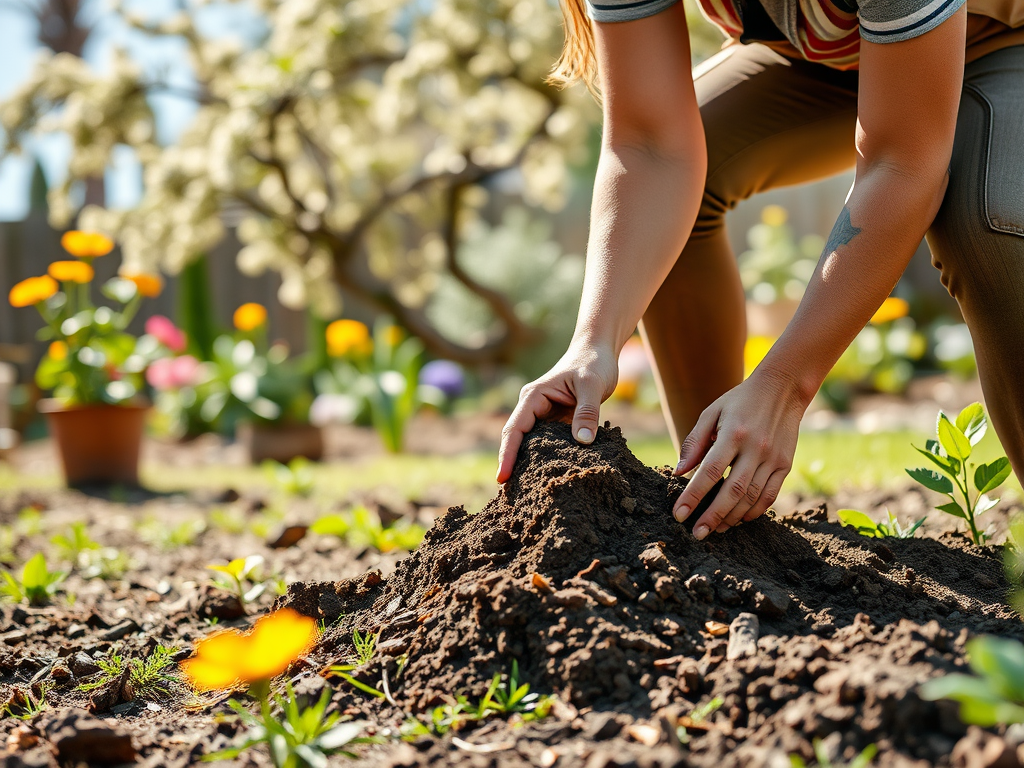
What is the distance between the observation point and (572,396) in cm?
148

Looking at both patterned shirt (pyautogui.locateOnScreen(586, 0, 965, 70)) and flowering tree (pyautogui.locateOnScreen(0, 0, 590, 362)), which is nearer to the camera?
patterned shirt (pyautogui.locateOnScreen(586, 0, 965, 70))

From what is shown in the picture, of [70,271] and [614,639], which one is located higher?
[70,271]

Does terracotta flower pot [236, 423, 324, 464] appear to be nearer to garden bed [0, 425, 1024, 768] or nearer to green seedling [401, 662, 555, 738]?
garden bed [0, 425, 1024, 768]

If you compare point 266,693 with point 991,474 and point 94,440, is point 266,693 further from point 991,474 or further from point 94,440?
point 94,440

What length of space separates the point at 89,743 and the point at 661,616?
0.76 metres

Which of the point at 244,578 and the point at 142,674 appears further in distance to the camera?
the point at 244,578

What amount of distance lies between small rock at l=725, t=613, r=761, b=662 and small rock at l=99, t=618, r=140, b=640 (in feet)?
4.06

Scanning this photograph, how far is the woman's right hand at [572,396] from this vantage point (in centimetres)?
143

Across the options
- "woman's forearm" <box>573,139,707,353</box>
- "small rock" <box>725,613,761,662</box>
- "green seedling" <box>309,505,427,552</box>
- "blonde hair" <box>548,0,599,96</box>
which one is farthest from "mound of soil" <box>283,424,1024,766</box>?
"blonde hair" <box>548,0,599,96</box>

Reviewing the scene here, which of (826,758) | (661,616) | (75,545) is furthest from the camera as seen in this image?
(75,545)

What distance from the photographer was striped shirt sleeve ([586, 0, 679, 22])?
5.30 feet

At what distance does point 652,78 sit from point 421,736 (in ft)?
4.09

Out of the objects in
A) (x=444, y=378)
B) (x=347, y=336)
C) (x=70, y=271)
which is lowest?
(x=444, y=378)

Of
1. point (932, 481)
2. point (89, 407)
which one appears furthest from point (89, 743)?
point (89, 407)
